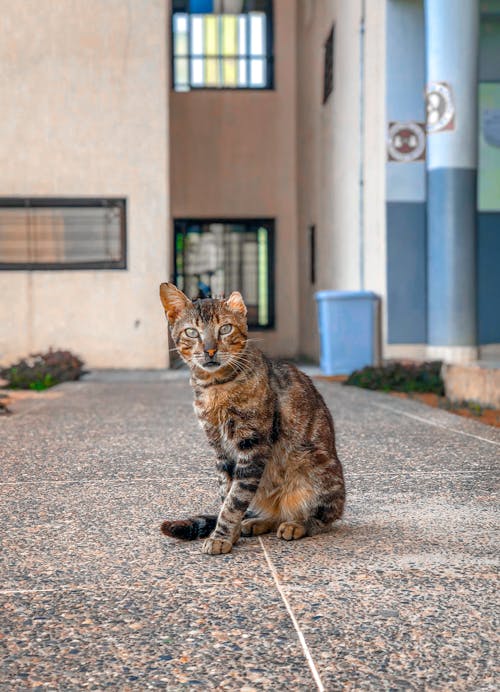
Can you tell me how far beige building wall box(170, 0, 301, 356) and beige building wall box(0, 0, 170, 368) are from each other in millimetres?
3554

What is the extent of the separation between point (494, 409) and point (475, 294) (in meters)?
2.19

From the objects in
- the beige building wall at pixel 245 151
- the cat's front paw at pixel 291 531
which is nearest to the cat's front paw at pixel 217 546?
the cat's front paw at pixel 291 531

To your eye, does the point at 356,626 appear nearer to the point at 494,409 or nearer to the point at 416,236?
the point at 494,409

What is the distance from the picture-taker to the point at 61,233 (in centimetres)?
1217

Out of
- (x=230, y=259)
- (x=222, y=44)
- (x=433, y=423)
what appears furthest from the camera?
(x=222, y=44)

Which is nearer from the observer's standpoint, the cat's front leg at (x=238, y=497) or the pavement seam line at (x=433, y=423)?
the cat's front leg at (x=238, y=497)

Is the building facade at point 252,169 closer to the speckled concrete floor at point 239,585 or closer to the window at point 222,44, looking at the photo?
the window at point 222,44

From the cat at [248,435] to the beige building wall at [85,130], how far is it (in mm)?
9140

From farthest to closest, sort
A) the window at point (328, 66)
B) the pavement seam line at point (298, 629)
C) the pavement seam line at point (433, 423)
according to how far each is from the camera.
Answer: the window at point (328, 66) < the pavement seam line at point (433, 423) < the pavement seam line at point (298, 629)

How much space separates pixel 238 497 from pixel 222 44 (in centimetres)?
1449

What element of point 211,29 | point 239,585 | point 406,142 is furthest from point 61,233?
point 239,585

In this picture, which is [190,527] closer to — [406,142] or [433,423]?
[433,423]

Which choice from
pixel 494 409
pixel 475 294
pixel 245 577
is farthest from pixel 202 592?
pixel 475 294

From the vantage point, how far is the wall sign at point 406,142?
9906 millimetres
